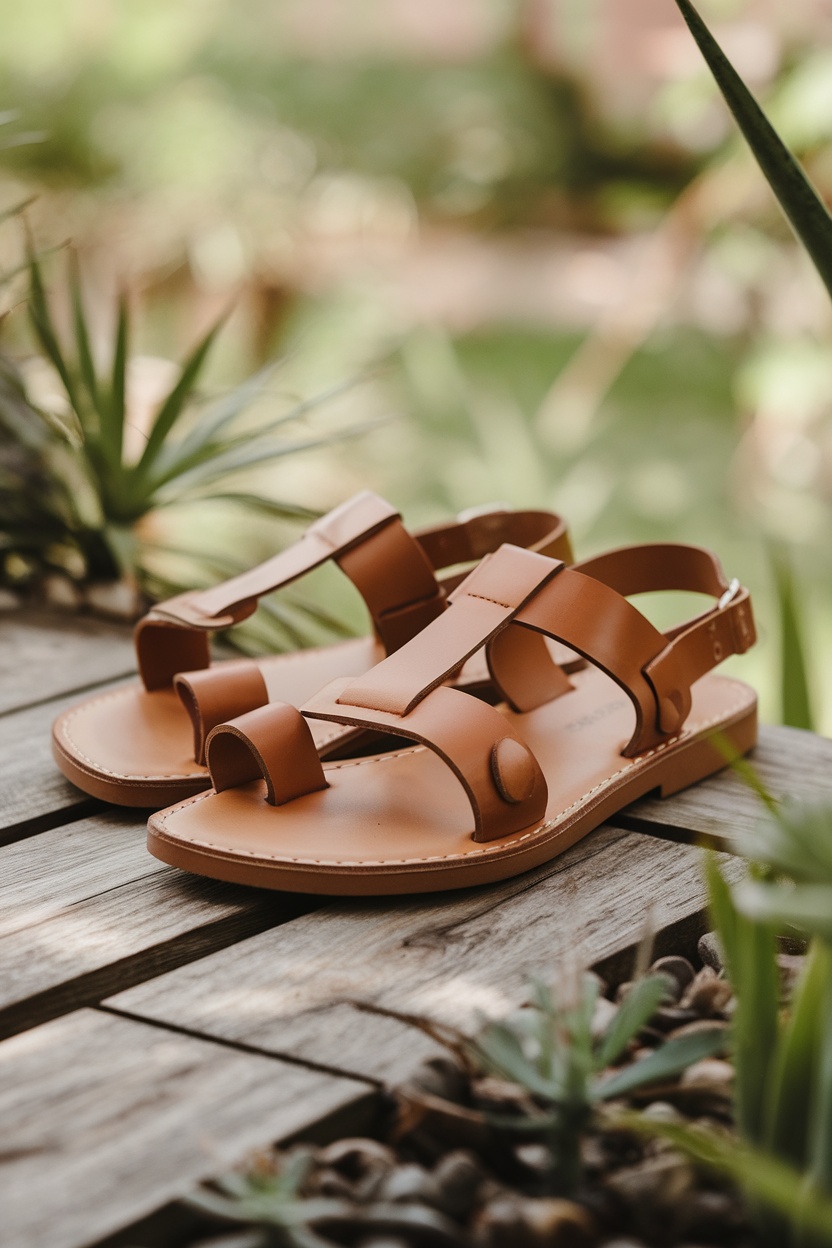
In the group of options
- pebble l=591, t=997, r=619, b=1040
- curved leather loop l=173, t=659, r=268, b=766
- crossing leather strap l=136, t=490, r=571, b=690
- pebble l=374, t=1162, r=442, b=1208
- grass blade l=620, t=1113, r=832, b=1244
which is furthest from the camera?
crossing leather strap l=136, t=490, r=571, b=690

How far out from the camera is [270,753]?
101cm

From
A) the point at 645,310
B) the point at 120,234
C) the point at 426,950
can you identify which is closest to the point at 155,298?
the point at 120,234

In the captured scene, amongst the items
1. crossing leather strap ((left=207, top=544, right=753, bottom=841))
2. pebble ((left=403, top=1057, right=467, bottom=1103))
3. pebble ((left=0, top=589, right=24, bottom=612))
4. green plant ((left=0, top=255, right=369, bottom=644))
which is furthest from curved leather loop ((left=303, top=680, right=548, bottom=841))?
pebble ((left=0, top=589, right=24, bottom=612))

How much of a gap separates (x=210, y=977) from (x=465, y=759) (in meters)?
0.23

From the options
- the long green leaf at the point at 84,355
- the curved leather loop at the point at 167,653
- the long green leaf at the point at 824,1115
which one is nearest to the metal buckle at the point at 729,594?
the curved leather loop at the point at 167,653

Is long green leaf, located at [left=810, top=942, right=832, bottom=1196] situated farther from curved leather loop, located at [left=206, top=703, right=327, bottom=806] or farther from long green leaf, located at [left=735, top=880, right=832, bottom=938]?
curved leather loop, located at [left=206, top=703, right=327, bottom=806]

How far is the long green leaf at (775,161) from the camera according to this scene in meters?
0.98

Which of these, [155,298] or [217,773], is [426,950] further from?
[155,298]

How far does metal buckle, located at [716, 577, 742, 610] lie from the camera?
1.16m

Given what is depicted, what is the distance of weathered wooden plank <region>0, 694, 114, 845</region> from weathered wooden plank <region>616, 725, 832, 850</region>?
473mm

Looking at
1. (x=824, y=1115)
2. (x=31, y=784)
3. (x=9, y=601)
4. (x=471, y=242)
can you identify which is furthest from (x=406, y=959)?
(x=471, y=242)

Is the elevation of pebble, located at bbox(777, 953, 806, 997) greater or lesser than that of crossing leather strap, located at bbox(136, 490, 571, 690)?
lesser

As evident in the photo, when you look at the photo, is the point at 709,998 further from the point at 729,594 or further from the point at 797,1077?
the point at 729,594

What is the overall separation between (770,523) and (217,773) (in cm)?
341
